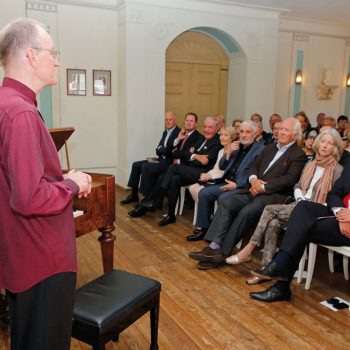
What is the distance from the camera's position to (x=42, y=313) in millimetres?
1299

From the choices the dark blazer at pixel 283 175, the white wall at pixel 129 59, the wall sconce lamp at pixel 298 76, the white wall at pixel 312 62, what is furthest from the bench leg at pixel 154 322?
the wall sconce lamp at pixel 298 76

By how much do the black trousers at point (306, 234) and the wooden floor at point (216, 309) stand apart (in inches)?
13.7

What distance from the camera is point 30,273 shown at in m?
1.27

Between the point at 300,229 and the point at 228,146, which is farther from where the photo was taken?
the point at 228,146

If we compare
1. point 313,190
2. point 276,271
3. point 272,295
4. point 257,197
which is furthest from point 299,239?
point 257,197

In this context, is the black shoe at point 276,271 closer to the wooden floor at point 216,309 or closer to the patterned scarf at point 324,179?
the wooden floor at point 216,309

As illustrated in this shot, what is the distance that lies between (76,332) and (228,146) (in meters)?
2.98

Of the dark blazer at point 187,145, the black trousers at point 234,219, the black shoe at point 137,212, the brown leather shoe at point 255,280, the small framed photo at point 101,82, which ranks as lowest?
the brown leather shoe at point 255,280

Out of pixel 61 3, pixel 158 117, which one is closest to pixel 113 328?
pixel 158 117

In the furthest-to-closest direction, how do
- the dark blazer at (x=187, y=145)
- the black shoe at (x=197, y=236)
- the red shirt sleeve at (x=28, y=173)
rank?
the dark blazer at (x=187, y=145) < the black shoe at (x=197, y=236) < the red shirt sleeve at (x=28, y=173)

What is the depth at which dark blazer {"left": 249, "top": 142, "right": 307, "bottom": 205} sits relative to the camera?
11.5 ft

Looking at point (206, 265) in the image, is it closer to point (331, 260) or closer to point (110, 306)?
point (331, 260)

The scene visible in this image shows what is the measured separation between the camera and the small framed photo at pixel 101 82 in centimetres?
610

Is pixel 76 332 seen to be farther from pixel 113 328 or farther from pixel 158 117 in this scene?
pixel 158 117
